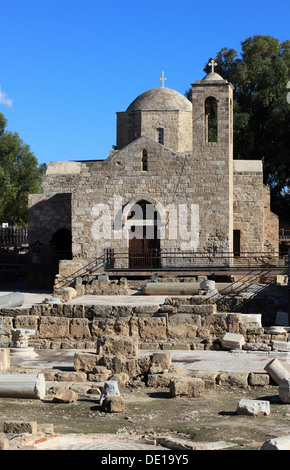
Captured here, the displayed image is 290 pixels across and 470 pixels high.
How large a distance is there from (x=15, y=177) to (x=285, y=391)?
33.7m

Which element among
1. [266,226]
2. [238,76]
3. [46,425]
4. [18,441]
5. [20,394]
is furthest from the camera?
[238,76]

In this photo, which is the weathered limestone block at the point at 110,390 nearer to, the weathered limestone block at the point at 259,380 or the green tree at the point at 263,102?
the weathered limestone block at the point at 259,380

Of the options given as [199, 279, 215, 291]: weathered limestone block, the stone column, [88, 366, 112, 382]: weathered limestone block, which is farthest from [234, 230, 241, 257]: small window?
[88, 366, 112, 382]: weathered limestone block

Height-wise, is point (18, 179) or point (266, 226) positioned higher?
point (18, 179)

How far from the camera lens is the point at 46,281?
26.1 m

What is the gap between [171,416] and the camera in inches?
316

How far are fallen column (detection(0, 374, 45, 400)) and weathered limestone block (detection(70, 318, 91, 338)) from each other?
3883 millimetres

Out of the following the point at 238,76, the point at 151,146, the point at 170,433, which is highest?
the point at 238,76

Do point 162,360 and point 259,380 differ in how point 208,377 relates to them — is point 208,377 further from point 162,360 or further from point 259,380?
point 162,360

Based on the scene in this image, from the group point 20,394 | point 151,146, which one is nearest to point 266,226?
point 151,146

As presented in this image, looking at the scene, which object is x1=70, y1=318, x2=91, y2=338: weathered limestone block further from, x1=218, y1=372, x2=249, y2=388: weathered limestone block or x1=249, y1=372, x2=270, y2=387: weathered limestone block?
x1=249, y1=372, x2=270, y2=387: weathered limestone block

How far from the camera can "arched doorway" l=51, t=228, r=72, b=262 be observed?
27.0 m

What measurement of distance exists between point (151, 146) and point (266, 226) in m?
6.88

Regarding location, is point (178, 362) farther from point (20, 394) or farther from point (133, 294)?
point (133, 294)
